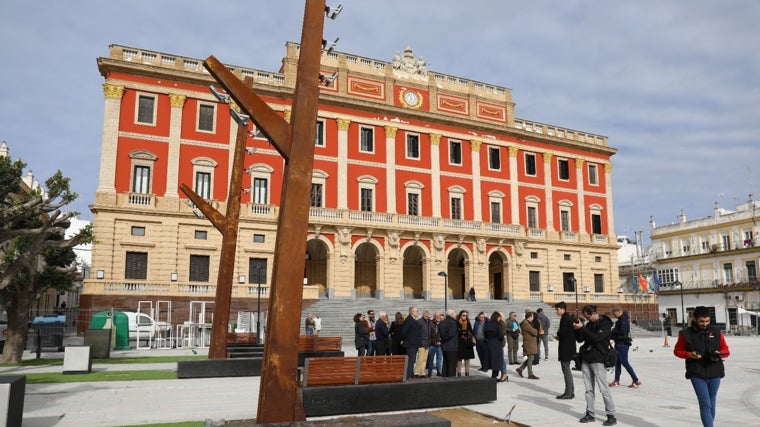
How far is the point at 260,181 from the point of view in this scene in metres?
33.8

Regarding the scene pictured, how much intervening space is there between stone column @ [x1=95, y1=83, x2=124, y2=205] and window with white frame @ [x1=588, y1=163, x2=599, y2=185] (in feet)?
112

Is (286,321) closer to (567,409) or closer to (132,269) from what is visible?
(567,409)

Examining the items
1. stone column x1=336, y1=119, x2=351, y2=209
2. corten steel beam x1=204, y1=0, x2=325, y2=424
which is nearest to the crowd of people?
corten steel beam x1=204, y1=0, x2=325, y2=424

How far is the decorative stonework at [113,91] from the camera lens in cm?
3042

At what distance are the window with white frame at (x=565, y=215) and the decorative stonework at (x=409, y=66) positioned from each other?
14.5 meters

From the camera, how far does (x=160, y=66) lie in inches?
1248

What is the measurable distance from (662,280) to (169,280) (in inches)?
1891

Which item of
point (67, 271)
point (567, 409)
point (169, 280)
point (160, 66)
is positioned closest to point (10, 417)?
point (567, 409)

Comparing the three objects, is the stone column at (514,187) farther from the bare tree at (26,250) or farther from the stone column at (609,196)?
the bare tree at (26,250)

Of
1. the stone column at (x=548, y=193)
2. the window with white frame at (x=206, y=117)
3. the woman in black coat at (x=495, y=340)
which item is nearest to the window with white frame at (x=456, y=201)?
the stone column at (x=548, y=193)

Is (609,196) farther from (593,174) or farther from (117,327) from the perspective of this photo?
(117,327)

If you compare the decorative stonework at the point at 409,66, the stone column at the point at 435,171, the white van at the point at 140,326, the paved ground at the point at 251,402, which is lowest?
the paved ground at the point at 251,402

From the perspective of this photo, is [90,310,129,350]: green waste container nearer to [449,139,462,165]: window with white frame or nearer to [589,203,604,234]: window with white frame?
[449,139,462,165]: window with white frame

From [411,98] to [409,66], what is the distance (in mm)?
2384
